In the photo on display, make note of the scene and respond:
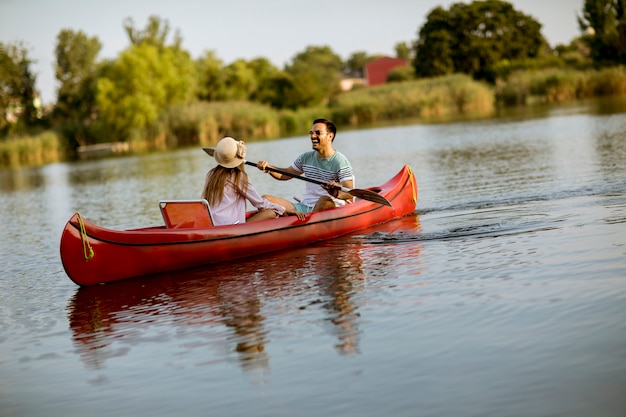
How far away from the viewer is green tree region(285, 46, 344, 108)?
62875 mm

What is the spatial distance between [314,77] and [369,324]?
61.0 m

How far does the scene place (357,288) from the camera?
740cm

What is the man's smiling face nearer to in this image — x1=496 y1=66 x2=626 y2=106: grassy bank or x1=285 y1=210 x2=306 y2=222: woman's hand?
x1=285 y1=210 x2=306 y2=222: woman's hand

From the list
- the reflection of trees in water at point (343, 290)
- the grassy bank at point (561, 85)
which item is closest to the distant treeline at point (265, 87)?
the grassy bank at point (561, 85)

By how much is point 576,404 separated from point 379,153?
1963 cm

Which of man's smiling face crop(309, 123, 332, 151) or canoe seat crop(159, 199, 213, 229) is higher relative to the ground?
→ man's smiling face crop(309, 123, 332, 151)

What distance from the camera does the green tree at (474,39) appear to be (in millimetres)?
62219

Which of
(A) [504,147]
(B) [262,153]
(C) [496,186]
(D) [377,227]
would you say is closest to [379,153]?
(A) [504,147]

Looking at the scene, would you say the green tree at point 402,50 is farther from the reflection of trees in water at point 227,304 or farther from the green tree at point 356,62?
the reflection of trees in water at point 227,304

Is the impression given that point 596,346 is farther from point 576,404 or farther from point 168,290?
point 168,290

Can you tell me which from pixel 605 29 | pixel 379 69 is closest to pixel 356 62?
pixel 379 69

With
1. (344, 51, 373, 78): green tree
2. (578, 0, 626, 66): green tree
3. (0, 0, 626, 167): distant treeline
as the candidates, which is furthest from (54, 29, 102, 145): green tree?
(344, 51, 373, 78): green tree

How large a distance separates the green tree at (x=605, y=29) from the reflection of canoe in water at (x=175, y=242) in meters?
41.3

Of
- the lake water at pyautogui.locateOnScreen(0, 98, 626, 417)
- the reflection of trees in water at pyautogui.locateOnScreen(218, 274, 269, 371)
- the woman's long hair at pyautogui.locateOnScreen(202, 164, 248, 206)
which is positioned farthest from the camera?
the woman's long hair at pyautogui.locateOnScreen(202, 164, 248, 206)
